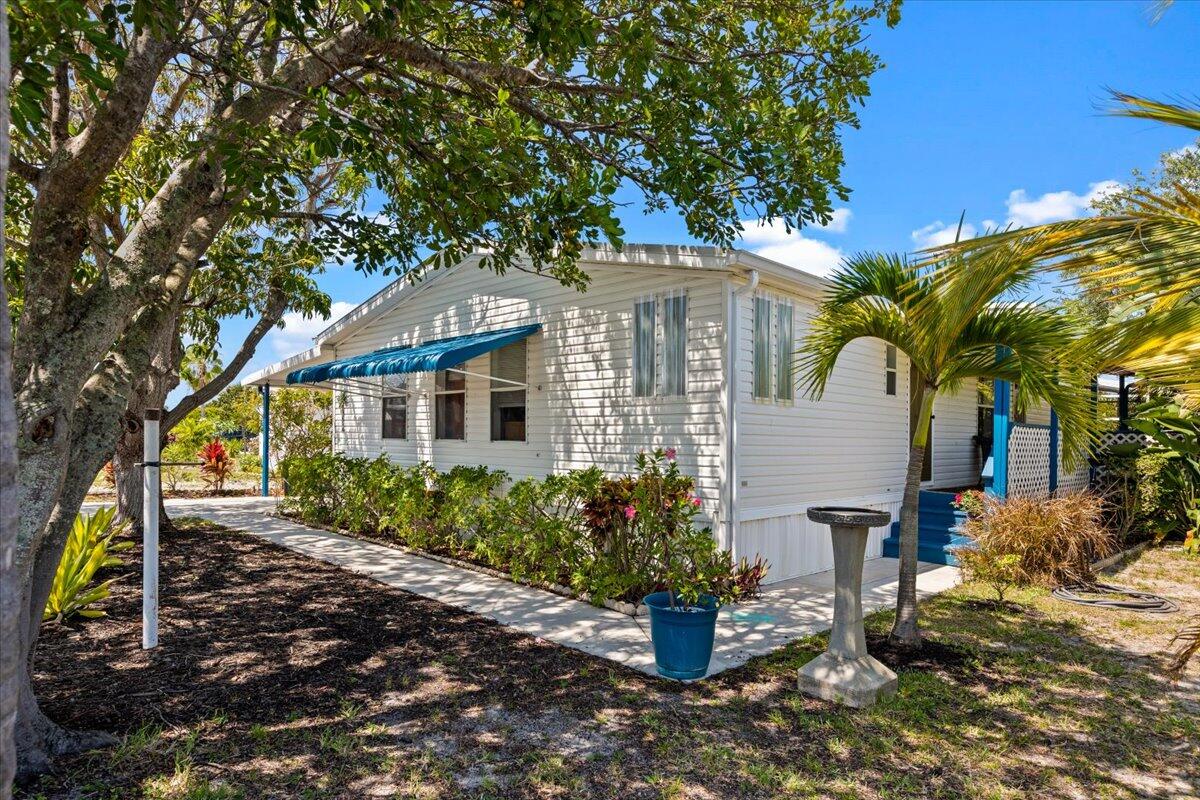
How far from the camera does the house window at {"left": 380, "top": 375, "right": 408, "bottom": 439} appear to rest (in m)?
12.3

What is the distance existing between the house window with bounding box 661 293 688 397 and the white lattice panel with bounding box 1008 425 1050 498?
4.50 meters

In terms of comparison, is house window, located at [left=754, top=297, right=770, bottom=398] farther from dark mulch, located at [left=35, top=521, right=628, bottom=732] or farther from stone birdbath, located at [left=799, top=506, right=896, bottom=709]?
dark mulch, located at [left=35, top=521, right=628, bottom=732]

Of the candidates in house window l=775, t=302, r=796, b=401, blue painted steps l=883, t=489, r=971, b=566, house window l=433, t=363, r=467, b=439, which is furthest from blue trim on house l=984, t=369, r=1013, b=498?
house window l=433, t=363, r=467, b=439

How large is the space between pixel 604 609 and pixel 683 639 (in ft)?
6.92

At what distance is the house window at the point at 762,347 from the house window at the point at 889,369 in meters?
3.39

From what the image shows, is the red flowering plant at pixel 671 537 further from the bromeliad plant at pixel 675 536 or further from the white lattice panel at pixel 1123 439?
the white lattice panel at pixel 1123 439

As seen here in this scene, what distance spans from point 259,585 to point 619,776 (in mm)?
5520

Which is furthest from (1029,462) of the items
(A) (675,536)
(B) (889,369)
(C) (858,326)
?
(A) (675,536)

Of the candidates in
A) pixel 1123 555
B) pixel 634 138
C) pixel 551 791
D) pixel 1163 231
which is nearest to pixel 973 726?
pixel 551 791

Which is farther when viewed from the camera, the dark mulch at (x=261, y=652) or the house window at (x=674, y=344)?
the house window at (x=674, y=344)

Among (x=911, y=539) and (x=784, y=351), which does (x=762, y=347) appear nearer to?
(x=784, y=351)

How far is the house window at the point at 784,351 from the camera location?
829 centimetres

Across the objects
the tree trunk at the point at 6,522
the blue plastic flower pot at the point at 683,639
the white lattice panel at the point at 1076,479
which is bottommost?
the blue plastic flower pot at the point at 683,639

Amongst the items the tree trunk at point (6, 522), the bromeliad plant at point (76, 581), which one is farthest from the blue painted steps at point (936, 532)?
the tree trunk at point (6, 522)
